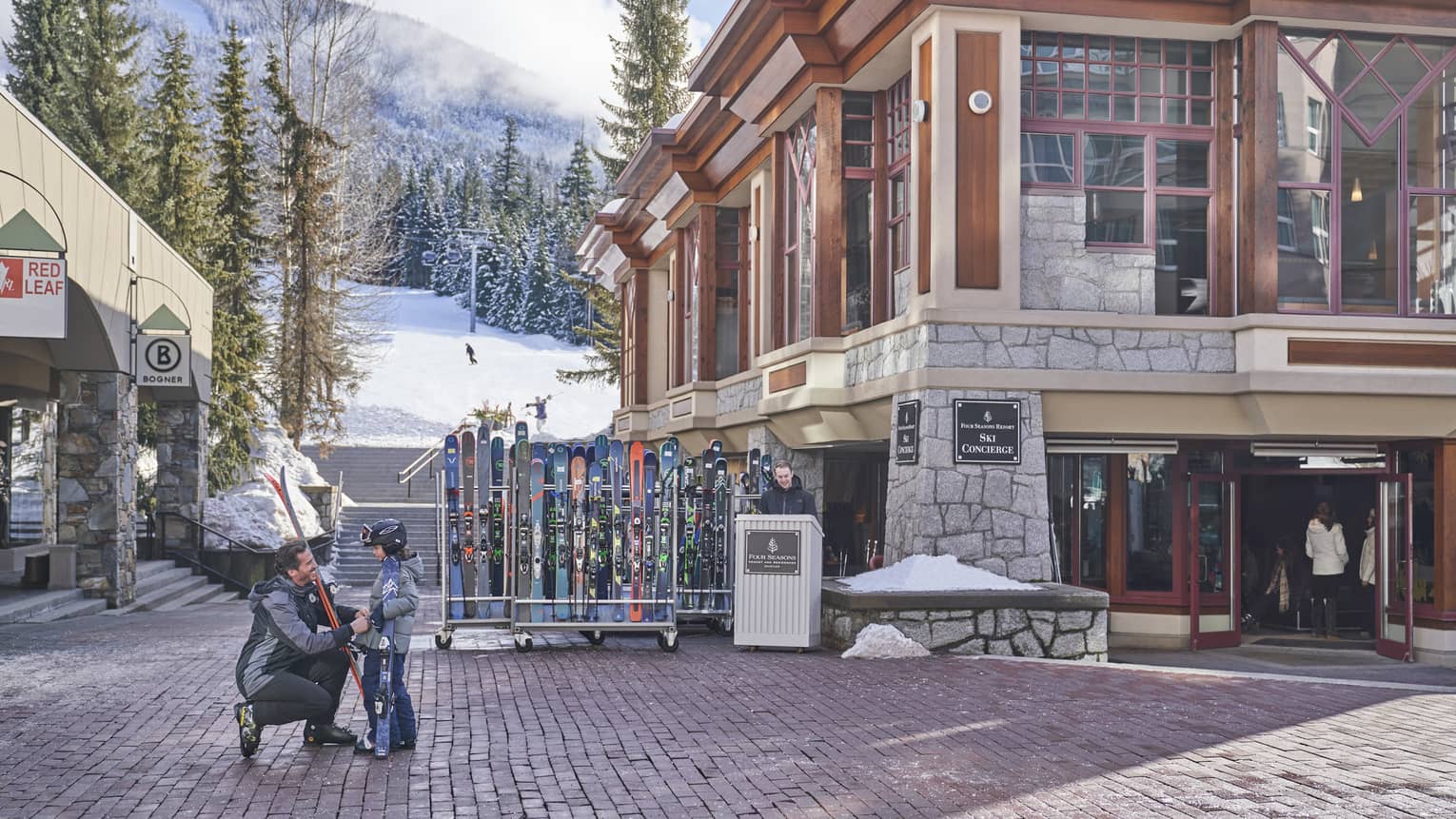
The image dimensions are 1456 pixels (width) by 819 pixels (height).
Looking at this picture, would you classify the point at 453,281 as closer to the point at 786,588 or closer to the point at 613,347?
the point at 613,347

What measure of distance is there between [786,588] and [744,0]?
766 centimetres

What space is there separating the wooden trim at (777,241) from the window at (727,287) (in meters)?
4.15

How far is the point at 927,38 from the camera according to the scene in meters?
14.3

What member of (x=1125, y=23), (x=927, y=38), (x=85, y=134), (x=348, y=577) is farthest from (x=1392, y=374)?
(x=85, y=134)

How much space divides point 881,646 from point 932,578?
3.28 ft

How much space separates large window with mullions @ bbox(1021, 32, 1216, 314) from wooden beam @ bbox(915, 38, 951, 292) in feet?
3.88

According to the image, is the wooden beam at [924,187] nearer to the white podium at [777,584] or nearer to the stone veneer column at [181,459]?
the white podium at [777,584]

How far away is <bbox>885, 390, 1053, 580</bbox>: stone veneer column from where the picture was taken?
13.9 m

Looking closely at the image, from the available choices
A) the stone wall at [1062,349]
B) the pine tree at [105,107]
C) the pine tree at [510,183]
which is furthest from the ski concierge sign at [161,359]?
the pine tree at [510,183]

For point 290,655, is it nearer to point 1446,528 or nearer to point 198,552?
point 1446,528

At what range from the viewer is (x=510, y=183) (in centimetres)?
12725

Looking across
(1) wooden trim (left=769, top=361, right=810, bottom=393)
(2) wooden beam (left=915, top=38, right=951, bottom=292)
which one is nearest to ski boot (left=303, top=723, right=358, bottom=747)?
(2) wooden beam (left=915, top=38, right=951, bottom=292)

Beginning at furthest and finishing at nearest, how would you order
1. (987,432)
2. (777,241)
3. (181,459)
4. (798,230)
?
1. (181,459)
2. (777,241)
3. (798,230)
4. (987,432)

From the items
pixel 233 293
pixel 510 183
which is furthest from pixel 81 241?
pixel 510 183
